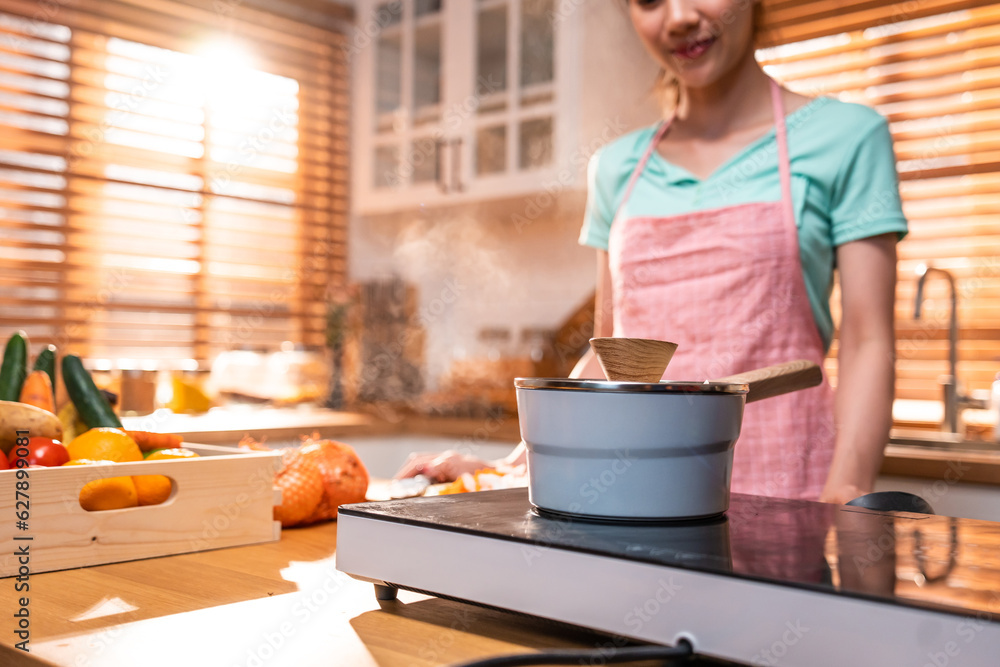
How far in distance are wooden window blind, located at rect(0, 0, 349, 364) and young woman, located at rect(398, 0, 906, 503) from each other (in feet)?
6.77

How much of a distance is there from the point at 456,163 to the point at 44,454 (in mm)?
2130

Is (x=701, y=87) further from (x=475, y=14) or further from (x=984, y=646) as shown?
(x=475, y=14)

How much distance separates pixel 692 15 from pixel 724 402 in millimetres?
675

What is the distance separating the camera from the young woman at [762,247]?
1.04 metres

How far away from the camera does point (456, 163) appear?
277 cm

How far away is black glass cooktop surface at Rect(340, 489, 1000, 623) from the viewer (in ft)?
1.29

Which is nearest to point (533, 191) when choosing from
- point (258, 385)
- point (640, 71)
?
point (640, 71)

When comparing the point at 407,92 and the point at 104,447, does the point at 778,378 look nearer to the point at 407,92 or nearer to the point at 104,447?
the point at 104,447

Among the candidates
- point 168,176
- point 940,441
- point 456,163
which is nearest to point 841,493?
point 940,441

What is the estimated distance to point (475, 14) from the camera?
2729mm

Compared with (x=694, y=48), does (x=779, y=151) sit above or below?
below

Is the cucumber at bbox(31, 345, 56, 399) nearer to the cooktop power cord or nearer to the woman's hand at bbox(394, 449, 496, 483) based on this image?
the woman's hand at bbox(394, 449, 496, 483)

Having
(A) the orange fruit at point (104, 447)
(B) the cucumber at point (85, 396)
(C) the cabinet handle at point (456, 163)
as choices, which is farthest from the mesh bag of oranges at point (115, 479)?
(C) the cabinet handle at point (456, 163)

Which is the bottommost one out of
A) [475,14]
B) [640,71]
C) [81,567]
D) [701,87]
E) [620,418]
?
[81,567]
